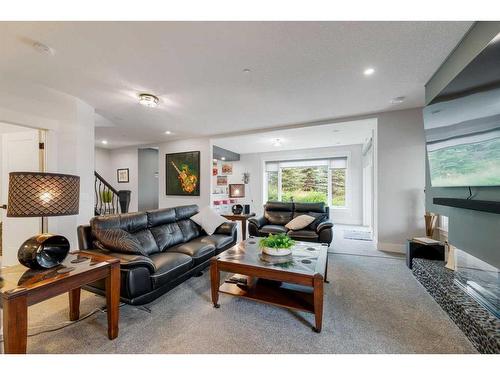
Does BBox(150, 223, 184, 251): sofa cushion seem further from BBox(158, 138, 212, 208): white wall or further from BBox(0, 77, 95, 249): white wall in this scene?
BBox(158, 138, 212, 208): white wall

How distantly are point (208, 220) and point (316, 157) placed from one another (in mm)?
4987

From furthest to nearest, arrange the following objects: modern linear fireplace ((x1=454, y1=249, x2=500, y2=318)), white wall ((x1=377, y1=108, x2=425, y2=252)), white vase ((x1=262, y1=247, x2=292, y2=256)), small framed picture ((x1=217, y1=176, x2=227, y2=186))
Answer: small framed picture ((x1=217, y1=176, x2=227, y2=186)) → white wall ((x1=377, y1=108, x2=425, y2=252)) → white vase ((x1=262, y1=247, x2=292, y2=256)) → modern linear fireplace ((x1=454, y1=249, x2=500, y2=318))

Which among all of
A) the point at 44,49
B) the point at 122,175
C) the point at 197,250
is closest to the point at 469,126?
the point at 197,250

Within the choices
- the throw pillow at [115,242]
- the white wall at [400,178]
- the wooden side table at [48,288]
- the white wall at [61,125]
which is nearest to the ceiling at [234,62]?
the white wall at [61,125]

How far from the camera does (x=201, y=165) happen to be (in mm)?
5574

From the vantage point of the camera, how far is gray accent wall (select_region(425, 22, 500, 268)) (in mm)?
1734

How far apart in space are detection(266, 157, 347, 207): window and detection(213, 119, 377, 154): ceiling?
725mm

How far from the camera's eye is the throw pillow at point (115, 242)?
2.02 meters

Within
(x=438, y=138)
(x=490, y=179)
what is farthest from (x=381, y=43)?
(x=490, y=179)

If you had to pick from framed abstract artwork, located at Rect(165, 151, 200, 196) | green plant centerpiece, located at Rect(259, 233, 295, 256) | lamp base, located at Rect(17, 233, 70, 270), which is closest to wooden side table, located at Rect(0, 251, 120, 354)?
lamp base, located at Rect(17, 233, 70, 270)

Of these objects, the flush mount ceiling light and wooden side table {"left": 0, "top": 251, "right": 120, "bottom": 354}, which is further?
the flush mount ceiling light

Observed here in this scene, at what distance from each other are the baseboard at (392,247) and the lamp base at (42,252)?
14.9ft

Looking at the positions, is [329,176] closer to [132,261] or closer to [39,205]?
[132,261]

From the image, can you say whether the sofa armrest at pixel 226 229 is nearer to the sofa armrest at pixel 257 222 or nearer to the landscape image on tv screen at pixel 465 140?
the sofa armrest at pixel 257 222
